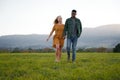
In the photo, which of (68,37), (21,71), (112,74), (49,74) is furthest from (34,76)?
(68,37)

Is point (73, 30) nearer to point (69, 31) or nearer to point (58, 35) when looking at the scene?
point (69, 31)

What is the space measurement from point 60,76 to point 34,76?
2.42 ft

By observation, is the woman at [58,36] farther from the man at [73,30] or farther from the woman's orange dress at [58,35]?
the man at [73,30]

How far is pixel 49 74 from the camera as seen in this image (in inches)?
388

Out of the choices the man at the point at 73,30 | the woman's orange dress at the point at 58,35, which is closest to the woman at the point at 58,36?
the woman's orange dress at the point at 58,35

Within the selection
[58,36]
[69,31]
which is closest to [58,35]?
[58,36]

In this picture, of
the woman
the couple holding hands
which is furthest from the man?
the woman

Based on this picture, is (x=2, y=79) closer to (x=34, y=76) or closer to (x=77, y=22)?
(x=34, y=76)

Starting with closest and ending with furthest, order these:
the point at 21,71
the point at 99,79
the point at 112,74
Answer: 1. the point at 99,79
2. the point at 112,74
3. the point at 21,71

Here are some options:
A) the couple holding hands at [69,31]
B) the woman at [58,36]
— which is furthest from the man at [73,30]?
the woman at [58,36]

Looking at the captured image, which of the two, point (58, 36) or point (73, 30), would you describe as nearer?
point (73, 30)

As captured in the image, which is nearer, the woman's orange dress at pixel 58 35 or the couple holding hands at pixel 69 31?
the couple holding hands at pixel 69 31

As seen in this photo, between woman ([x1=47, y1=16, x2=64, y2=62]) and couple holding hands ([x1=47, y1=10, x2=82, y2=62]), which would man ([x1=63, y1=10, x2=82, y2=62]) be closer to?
couple holding hands ([x1=47, y1=10, x2=82, y2=62])

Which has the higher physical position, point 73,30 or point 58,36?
point 73,30
